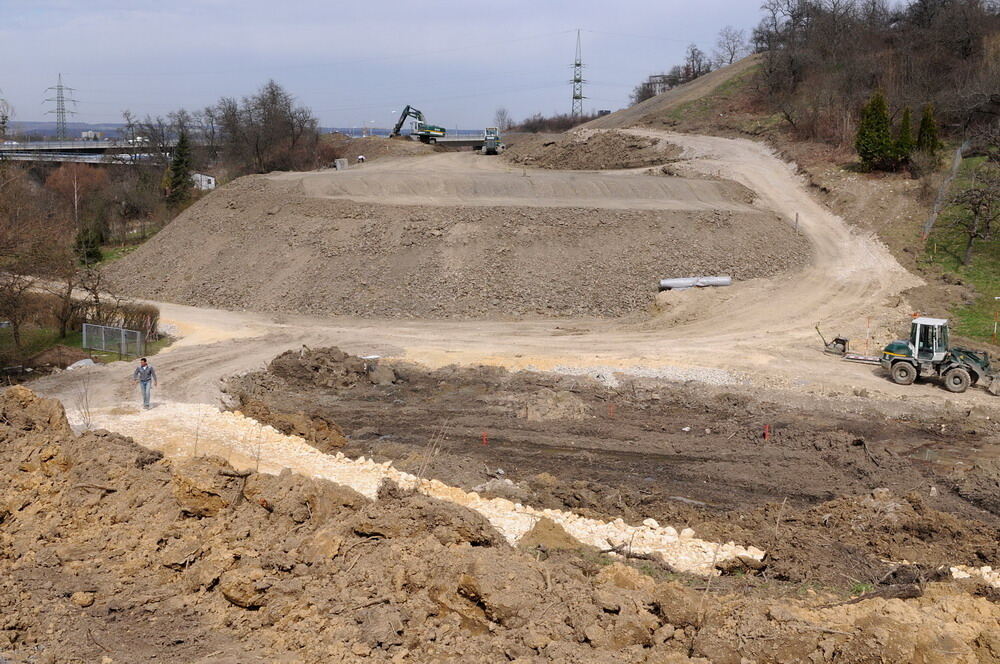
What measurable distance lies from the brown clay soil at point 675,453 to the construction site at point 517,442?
9 centimetres

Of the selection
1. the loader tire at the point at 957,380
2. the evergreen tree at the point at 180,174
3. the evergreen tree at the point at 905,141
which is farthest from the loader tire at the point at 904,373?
the evergreen tree at the point at 180,174

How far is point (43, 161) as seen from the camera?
74562 millimetres

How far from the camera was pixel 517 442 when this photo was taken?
56.2 feet

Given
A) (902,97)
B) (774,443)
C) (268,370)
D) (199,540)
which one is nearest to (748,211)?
(902,97)

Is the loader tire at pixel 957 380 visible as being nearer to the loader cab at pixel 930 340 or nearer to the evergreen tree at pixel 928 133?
the loader cab at pixel 930 340

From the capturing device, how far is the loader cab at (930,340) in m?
20.1

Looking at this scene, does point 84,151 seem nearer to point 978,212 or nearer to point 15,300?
point 15,300

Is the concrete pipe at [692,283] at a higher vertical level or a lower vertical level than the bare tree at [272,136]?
lower

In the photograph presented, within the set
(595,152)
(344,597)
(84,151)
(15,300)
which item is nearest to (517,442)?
(344,597)

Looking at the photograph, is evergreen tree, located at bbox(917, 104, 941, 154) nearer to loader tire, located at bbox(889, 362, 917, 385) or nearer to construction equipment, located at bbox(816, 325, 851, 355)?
construction equipment, located at bbox(816, 325, 851, 355)

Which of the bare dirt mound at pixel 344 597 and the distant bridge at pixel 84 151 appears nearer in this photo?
the bare dirt mound at pixel 344 597

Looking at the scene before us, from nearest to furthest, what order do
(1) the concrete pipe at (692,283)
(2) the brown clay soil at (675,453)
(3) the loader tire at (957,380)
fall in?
(2) the brown clay soil at (675,453) < (3) the loader tire at (957,380) < (1) the concrete pipe at (692,283)

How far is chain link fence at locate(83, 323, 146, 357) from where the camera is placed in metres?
22.8

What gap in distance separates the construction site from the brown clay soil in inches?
3.4
